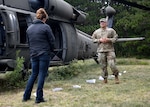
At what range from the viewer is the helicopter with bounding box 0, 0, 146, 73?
22.6ft

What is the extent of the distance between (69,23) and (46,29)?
4420 mm

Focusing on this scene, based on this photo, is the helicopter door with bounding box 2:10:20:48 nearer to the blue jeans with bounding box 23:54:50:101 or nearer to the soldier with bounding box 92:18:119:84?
the blue jeans with bounding box 23:54:50:101

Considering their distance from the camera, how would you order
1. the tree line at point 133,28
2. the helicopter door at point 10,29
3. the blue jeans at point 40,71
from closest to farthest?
the blue jeans at point 40,71
the helicopter door at point 10,29
the tree line at point 133,28

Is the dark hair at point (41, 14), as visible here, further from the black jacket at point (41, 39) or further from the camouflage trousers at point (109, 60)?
the camouflage trousers at point (109, 60)

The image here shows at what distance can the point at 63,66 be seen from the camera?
930 centimetres

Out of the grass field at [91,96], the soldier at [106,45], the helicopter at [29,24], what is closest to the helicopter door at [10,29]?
the helicopter at [29,24]

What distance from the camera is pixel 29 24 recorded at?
7695 mm

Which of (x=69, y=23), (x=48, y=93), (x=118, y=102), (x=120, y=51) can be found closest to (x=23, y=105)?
(x=48, y=93)

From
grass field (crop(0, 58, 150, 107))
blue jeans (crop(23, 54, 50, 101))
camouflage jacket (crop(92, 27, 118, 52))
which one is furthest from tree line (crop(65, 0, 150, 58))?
blue jeans (crop(23, 54, 50, 101))

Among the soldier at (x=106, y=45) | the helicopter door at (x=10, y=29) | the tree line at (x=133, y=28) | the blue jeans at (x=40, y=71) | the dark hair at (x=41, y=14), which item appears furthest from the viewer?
the tree line at (x=133, y=28)

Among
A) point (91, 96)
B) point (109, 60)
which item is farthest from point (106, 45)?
point (91, 96)

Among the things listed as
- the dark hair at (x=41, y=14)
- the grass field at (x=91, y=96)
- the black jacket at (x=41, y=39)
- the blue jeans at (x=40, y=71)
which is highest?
the dark hair at (x=41, y=14)

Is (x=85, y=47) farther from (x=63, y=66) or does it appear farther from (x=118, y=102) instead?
(x=118, y=102)

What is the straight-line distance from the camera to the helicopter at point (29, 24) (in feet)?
22.6
